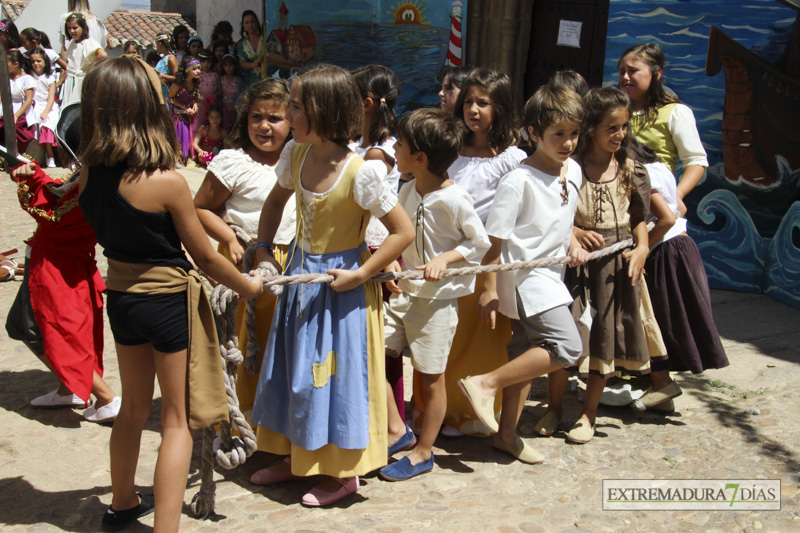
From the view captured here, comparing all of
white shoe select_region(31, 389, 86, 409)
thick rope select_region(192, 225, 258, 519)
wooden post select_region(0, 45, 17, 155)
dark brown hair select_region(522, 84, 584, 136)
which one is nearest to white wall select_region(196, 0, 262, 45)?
wooden post select_region(0, 45, 17, 155)

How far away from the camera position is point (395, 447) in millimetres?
3523

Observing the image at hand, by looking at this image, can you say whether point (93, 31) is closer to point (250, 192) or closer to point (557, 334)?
point (250, 192)

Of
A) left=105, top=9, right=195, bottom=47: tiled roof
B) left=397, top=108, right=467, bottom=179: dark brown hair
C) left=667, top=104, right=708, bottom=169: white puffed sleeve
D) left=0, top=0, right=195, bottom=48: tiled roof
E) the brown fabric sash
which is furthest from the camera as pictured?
left=105, top=9, right=195, bottom=47: tiled roof

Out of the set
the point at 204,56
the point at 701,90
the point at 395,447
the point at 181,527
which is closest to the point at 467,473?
the point at 395,447

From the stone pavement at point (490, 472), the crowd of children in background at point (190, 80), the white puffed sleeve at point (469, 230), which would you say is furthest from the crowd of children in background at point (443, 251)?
the crowd of children in background at point (190, 80)

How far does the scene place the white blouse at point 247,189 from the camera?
133 inches

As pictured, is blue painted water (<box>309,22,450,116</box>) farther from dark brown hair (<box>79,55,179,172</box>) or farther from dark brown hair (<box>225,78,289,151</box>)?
dark brown hair (<box>79,55,179,172</box>)

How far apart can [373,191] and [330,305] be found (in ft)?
1.59

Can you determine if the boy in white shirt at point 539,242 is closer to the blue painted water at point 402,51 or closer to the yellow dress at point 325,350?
the yellow dress at point 325,350

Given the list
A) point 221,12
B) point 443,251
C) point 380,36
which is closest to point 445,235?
point 443,251

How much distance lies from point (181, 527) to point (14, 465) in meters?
1.01

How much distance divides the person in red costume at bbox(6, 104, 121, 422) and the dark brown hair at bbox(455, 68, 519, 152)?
1.88 metres

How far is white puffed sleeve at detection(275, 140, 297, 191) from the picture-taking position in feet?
10.1

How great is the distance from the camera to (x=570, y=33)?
7.95 meters
